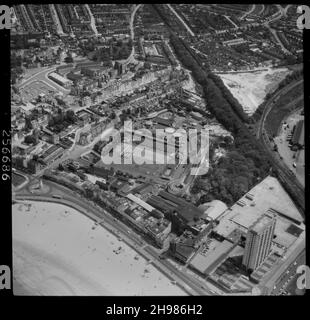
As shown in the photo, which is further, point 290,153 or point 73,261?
point 290,153

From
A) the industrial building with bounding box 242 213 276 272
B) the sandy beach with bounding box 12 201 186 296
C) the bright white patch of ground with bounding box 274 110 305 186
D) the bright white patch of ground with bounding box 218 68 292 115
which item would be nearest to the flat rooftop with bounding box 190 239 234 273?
the industrial building with bounding box 242 213 276 272

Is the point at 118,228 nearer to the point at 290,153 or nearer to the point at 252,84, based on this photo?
the point at 290,153

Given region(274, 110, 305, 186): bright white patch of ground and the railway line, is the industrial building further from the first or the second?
region(274, 110, 305, 186): bright white patch of ground

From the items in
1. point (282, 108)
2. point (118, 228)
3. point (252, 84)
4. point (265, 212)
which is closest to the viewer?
point (118, 228)

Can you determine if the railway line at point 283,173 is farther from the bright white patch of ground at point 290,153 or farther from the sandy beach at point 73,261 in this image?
the sandy beach at point 73,261

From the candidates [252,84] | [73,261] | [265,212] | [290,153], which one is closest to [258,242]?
[265,212]

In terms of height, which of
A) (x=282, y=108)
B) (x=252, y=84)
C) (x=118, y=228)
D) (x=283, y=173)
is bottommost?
(x=118, y=228)
